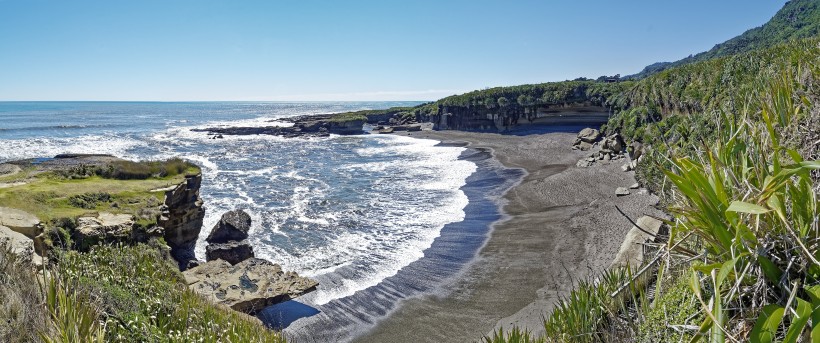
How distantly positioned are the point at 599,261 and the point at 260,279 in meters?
10.6

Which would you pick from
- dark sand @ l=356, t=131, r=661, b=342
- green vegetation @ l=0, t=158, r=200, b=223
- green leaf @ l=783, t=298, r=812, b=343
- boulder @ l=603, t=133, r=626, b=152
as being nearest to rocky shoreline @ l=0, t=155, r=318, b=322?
green vegetation @ l=0, t=158, r=200, b=223

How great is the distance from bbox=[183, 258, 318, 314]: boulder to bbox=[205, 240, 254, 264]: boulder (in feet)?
7.04

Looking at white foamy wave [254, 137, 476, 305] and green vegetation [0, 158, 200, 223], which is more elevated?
green vegetation [0, 158, 200, 223]

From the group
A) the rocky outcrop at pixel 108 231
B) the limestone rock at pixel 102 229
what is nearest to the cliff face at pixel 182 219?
the rocky outcrop at pixel 108 231

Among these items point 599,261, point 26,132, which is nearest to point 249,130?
point 26,132

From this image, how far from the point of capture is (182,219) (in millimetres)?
15133

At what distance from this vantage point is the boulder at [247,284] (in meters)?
10.7

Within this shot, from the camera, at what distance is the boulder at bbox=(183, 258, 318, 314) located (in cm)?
1065

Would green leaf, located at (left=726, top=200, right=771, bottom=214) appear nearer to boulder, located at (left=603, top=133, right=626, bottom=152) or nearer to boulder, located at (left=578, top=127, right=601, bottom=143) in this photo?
boulder, located at (left=603, top=133, right=626, bottom=152)

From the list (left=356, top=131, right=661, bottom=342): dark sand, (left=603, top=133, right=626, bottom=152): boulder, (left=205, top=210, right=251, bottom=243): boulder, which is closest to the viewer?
(left=356, top=131, right=661, bottom=342): dark sand

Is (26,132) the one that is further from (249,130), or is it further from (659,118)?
(659,118)

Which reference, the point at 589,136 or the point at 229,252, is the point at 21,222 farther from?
the point at 589,136

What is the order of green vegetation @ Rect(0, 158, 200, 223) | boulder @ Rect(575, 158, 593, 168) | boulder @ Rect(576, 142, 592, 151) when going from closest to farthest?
green vegetation @ Rect(0, 158, 200, 223), boulder @ Rect(575, 158, 593, 168), boulder @ Rect(576, 142, 592, 151)

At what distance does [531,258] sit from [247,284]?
945 centimetres
